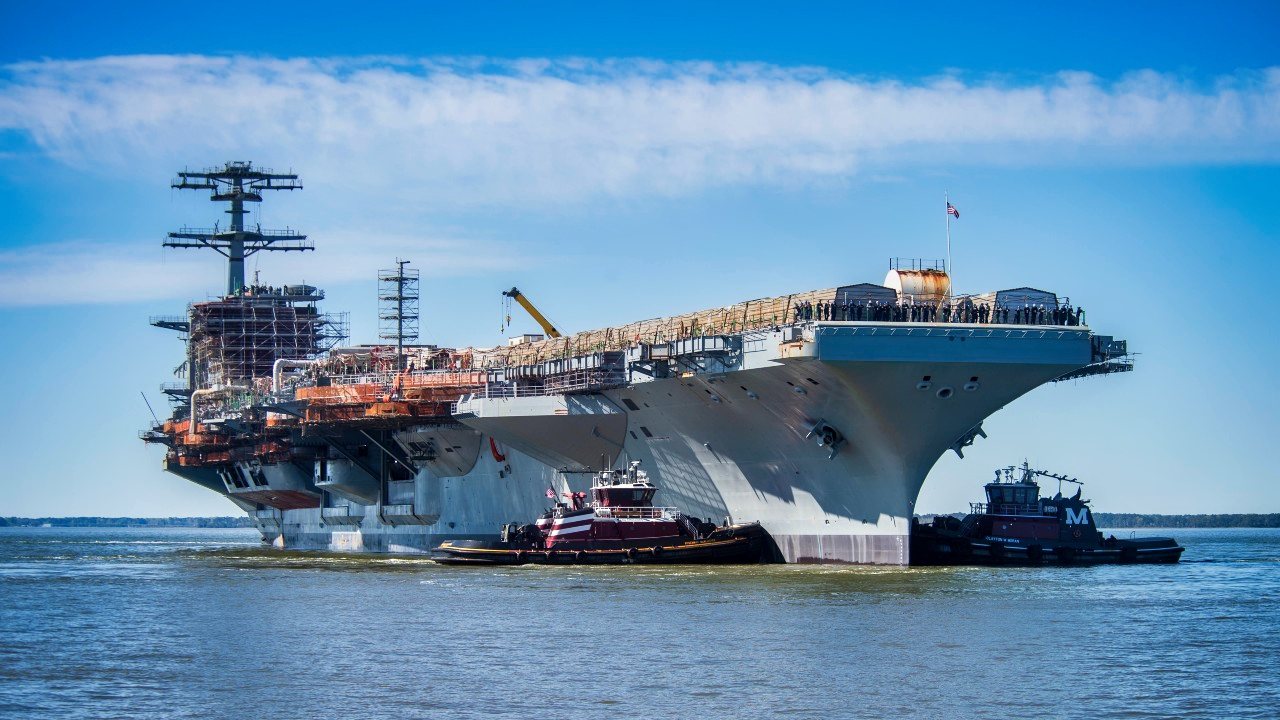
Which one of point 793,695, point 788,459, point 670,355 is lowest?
point 793,695

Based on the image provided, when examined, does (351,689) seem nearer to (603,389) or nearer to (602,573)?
(602,573)

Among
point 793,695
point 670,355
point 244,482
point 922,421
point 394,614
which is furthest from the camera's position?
point 244,482

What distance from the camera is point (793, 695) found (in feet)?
60.3

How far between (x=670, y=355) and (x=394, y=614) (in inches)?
399

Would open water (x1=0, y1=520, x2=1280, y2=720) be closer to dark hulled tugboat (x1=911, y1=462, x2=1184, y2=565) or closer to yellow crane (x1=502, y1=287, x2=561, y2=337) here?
dark hulled tugboat (x1=911, y1=462, x2=1184, y2=565)

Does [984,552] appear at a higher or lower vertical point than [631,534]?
lower

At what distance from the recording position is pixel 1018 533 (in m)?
38.0

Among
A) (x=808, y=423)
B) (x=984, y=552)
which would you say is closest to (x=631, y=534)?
(x=808, y=423)

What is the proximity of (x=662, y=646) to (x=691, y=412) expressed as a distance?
1515 centimetres

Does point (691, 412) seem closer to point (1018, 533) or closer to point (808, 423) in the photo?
point (808, 423)

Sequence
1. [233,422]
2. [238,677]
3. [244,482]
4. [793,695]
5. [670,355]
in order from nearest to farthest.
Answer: [793,695], [238,677], [670,355], [233,422], [244,482]

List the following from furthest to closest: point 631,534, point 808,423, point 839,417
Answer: point 631,534 → point 808,423 → point 839,417

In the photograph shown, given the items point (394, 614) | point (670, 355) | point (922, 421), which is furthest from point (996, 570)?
point (394, 614)

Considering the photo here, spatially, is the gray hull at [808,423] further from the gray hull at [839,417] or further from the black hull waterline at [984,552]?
the black hull waterline at [984,552]
